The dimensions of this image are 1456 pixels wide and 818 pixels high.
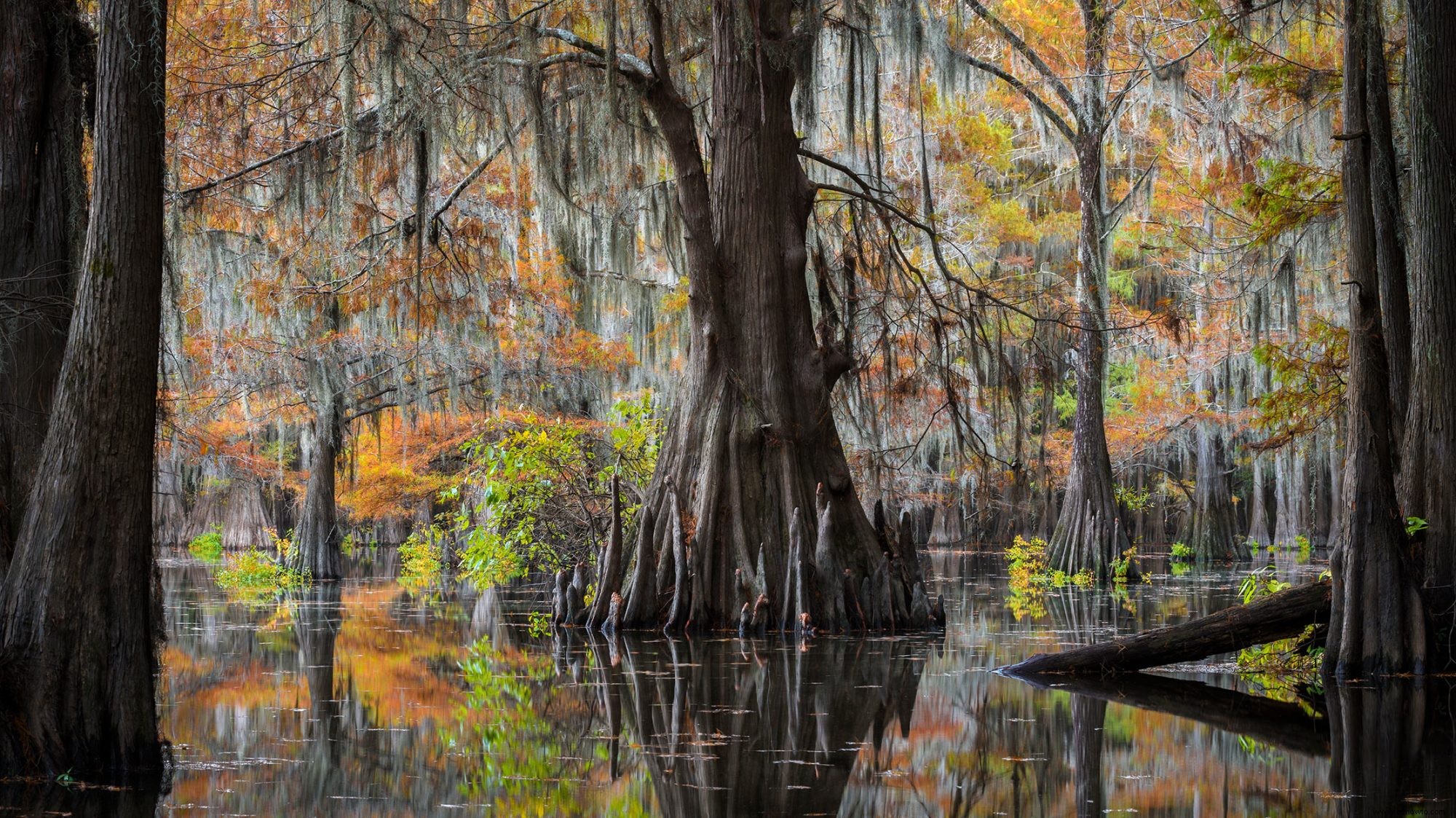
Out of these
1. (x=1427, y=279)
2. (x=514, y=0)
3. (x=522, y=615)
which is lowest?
(x=522, y=615)

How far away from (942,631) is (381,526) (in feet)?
99.1

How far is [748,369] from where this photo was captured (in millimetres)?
10047

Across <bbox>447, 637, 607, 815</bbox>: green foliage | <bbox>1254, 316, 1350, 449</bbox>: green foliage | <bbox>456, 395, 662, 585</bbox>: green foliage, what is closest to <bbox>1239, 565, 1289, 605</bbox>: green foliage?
<bbox>1254, 316, 1350, 449</bbox>: green foliage

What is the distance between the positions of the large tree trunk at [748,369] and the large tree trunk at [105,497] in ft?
16.4

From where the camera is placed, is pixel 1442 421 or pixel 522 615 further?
pixel 522 615

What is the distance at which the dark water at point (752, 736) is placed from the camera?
4.18 metres

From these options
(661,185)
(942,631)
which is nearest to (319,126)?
(661,185)

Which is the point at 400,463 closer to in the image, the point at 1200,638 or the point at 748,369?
the point at 748,369

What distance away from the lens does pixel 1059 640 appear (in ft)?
29.5

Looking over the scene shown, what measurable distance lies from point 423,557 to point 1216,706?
642 inches

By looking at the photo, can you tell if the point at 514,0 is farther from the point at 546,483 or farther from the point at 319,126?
the point at 546,483

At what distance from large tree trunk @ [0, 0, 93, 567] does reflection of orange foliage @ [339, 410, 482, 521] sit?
1342 centimetres

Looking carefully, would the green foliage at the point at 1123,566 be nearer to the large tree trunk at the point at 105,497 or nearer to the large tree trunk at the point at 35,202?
the large tree trunk at the point at 35,202

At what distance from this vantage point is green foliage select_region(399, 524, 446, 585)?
20.4m
